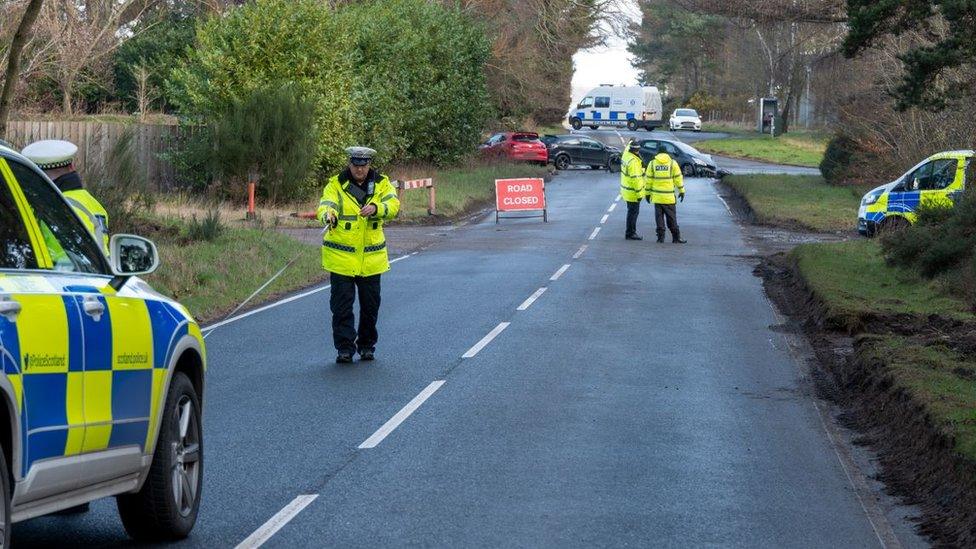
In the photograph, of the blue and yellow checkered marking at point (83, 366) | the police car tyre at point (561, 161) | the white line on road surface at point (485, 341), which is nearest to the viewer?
the blue and yellow checkered marking at point (83, 366)

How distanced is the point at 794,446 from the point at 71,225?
549cm

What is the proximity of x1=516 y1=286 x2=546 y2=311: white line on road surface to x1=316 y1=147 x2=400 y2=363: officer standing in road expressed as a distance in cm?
455

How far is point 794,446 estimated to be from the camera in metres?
9.73

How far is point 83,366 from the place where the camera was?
17.8 ft

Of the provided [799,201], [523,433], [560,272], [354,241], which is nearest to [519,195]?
[799,201]

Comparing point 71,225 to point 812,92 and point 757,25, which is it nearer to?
point 757,25

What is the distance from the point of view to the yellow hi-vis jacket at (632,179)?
2784 centimetres

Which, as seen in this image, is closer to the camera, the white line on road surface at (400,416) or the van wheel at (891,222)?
the white line on road surface at (400,416)

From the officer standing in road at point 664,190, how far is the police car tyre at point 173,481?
2098cm

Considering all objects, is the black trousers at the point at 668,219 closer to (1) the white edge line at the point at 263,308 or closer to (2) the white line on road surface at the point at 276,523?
(1) the white edge line at the point at 263,308

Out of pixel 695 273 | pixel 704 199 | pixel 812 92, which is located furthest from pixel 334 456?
pixel 812 92

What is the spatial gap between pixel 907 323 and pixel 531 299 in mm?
5163

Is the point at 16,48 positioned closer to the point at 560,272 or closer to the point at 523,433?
the point at 523,433

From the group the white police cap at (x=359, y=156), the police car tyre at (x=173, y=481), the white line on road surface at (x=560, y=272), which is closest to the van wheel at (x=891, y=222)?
the white line on road surface at (x=560, y=272)
